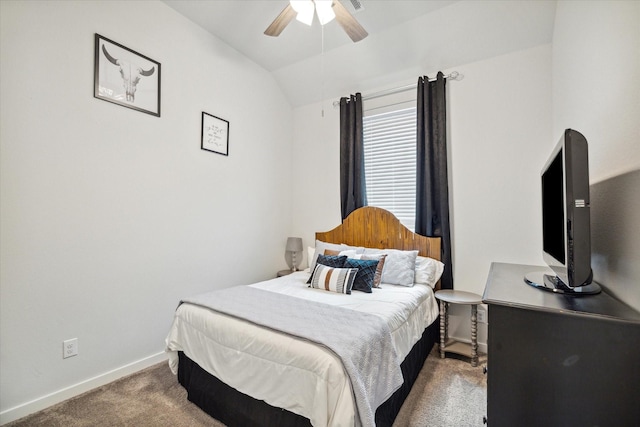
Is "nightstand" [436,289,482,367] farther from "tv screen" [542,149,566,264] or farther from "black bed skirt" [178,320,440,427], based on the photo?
"tv screen" [542,149,566,264]

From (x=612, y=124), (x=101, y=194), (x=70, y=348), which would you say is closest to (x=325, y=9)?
(x=612, y=124)

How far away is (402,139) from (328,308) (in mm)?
2183

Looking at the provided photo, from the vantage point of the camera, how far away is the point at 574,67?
1788 mm

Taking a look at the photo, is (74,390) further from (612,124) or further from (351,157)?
(612,124)

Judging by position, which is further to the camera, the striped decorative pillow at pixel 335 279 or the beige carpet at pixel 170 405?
the striped decorative pillow at pixel 335 279

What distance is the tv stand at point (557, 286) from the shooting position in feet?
3.90

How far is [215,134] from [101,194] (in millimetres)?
1220

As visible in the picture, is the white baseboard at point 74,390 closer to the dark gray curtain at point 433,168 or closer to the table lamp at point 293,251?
the table lamp at point 293,251

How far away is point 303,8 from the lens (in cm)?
194

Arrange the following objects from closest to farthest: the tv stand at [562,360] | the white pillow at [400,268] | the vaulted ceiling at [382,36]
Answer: the tv stand at [562,360], the vaulted ceiling at [382,36], the white pillow at [400,268]

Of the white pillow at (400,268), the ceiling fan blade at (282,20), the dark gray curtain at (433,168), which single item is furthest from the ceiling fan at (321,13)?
the white pillow at (400,268)

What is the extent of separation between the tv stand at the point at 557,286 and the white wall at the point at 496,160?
1231mm

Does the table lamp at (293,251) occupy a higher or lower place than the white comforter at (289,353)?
higher

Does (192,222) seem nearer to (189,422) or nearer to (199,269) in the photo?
(199,269)
